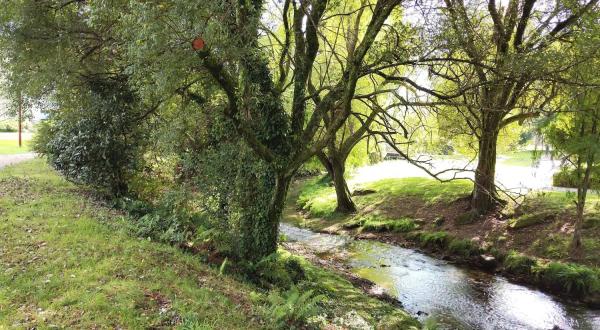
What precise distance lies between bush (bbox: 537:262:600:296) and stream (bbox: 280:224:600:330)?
0.57 m

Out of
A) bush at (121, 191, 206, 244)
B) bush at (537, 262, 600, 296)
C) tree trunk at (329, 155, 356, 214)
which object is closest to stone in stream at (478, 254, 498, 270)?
bush at (537, 262, 600, 296)

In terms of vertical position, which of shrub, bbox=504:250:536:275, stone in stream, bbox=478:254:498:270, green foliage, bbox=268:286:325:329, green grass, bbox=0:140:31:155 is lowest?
stone in stream, bbox=478:254:498:270

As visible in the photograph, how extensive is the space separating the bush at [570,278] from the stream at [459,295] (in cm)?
57

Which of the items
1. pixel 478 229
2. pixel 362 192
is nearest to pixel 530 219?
pixel 478 229

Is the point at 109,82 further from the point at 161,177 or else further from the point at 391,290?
the point at 391,290

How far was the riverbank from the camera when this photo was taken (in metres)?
12.8

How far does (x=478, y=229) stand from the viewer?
16.7m

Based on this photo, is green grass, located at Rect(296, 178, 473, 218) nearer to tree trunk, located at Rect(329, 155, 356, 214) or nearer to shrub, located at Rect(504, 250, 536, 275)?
tree trunk, located at Rect(329, 155, 356, 214)

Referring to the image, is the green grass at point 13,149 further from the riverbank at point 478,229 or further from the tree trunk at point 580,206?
the tree trunk at point 580,206

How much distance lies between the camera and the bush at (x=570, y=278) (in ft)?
38.6

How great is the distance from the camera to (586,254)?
13109mm

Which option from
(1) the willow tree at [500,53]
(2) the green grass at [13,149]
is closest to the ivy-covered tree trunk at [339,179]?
(1) the willow tree at [500,53]

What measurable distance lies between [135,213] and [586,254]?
1357 centimetres

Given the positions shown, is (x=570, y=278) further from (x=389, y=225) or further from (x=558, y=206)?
(x=389, y=225)
